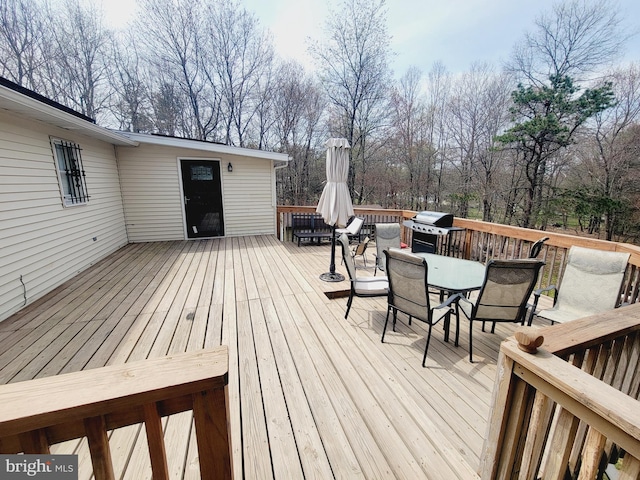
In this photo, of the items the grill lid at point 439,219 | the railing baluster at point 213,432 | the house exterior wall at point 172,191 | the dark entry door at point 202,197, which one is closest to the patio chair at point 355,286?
the grill lid at point 439,219

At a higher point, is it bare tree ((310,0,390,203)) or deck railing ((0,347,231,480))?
bare tree ((310,0,390,203))

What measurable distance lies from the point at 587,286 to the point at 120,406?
3800 mm

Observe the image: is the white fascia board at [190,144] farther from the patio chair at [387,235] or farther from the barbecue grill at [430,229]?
the barbecue grill at [430,229]

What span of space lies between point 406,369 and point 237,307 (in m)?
2.00

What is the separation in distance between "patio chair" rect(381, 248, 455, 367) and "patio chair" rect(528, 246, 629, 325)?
3.89ft

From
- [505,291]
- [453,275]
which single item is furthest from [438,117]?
[505,291]

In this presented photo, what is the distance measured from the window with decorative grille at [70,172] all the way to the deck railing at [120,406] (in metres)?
5.05

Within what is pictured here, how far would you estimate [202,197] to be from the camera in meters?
6.98

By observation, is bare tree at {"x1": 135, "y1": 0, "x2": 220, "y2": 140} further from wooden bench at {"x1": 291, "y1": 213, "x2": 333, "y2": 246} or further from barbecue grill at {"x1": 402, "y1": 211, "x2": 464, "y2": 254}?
barbecue grill at {"x1": 402, "y1": 211, "x2": 464, "y2": 254}

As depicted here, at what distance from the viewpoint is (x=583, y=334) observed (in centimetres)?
111

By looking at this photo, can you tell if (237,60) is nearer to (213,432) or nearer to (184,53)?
(184,53)

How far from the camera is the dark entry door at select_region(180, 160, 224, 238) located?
680cm

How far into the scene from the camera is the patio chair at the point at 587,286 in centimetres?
259

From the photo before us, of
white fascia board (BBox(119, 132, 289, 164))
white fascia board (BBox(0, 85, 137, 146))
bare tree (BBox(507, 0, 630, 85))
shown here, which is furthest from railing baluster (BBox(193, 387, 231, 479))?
bare tree (BBox(507, 0, 630, 85))
